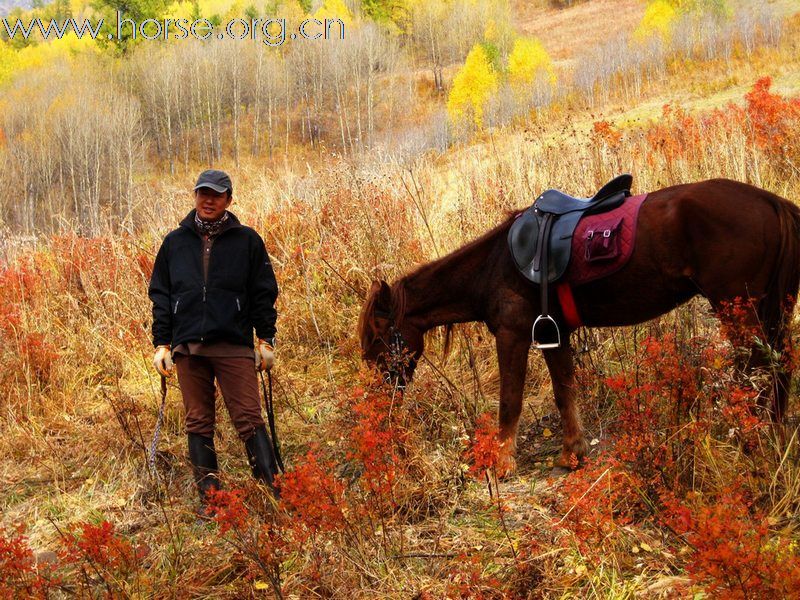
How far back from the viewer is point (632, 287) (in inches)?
138

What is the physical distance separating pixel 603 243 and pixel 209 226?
2.28 metres

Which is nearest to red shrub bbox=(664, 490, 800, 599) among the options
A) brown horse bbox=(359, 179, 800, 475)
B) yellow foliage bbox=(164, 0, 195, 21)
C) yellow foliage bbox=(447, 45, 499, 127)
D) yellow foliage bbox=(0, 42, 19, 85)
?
brown horse bbox=(359, 179, 800, 475)

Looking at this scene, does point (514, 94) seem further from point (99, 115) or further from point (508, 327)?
point (508, 327)

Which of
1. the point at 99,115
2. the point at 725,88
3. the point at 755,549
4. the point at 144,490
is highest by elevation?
the point at 99,115

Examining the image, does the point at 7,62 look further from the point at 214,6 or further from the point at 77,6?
the point at 77,6

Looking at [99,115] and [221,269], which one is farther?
[99,115]

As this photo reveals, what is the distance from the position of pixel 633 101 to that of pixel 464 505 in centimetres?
3216

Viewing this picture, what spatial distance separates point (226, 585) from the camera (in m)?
3.06

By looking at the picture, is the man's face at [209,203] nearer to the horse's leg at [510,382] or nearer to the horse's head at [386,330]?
the horse's head at [386,330]

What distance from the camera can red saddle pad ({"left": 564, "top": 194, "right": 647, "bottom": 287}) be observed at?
3457mm

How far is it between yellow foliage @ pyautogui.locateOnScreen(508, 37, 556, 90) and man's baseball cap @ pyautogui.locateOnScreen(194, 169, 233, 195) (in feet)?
127

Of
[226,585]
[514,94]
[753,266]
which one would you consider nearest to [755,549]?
[753,266]

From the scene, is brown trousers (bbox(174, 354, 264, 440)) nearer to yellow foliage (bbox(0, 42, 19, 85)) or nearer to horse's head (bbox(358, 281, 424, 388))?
horse's head (bbox(358, 281, 424, 388))

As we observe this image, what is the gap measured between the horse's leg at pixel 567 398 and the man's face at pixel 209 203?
2.13m
